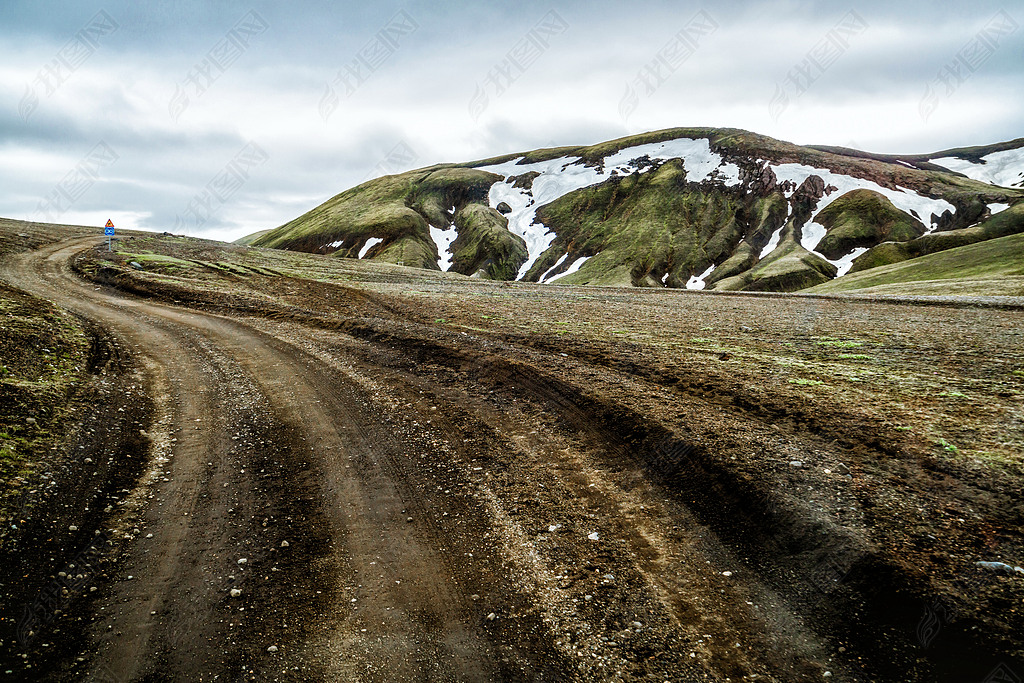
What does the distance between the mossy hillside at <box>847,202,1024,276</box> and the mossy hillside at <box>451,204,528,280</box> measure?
82.5 meters

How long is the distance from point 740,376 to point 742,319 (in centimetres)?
1474

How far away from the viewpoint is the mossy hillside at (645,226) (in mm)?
124938

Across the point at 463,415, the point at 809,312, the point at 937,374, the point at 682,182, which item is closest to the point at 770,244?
the point at 682,182

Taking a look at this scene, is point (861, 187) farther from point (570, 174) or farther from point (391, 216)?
point (391, 216)

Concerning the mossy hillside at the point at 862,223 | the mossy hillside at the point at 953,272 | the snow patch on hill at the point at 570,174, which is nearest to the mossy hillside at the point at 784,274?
the mossy hillside at the point at 862,223

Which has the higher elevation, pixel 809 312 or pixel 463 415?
pixel 809 312

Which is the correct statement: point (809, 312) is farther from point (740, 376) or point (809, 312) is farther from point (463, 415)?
point (463, 415)

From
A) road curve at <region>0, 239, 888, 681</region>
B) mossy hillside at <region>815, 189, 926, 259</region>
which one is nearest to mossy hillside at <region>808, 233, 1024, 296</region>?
mossy hillside at <region>815, 189, 926, 259</region>

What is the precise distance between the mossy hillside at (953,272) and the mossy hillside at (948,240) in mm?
23384

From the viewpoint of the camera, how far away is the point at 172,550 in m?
6.47

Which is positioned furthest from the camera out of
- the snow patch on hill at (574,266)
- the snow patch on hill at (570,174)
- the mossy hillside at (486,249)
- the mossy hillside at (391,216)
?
the snow patch on hill at (570,174)

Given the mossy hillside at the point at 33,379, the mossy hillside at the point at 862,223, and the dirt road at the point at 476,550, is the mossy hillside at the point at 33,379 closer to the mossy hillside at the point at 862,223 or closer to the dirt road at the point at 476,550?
the dirt road at the point at 476,550

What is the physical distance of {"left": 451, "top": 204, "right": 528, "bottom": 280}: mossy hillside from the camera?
128250mm

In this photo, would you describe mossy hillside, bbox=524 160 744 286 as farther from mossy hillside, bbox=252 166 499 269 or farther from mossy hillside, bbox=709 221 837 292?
mossy hillside, bbox=252 166 499 269
